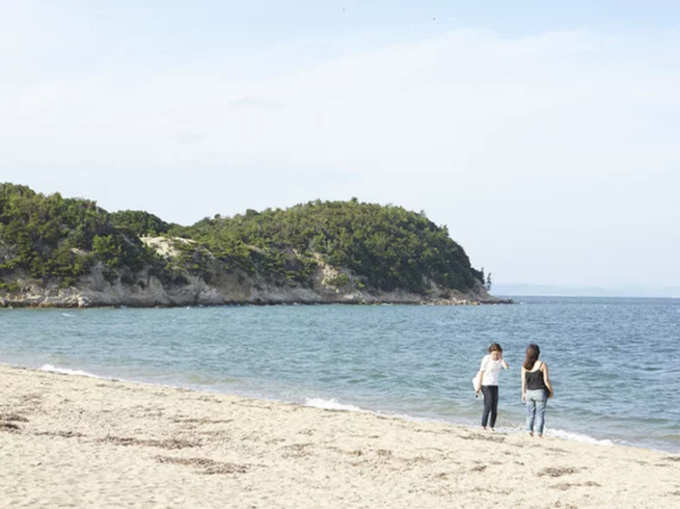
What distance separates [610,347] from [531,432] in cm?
3392

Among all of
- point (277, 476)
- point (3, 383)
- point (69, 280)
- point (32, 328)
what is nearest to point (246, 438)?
point (277, 476)

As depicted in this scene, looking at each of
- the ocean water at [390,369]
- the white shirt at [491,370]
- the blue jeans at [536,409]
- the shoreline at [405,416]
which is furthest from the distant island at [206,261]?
the blue jeans at [536,409]

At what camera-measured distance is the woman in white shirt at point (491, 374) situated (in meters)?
16.0

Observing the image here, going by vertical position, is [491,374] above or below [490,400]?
above

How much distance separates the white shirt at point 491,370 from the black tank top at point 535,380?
977mm

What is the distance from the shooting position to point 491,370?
16109 millimetres

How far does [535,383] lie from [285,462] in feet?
20.0

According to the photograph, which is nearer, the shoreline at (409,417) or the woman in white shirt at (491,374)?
the woman in white shirt at (491,374)

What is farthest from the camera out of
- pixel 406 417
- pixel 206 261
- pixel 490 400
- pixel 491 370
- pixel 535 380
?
pixel 206 261

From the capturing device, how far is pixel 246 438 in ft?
45.3

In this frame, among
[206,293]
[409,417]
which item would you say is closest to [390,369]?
[409,417]

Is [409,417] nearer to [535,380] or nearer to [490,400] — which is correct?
[490,400]

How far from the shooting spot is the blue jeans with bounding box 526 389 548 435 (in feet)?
50.5

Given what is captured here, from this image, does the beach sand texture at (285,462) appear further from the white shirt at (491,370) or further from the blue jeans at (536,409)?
the white shirt at (491,370)
